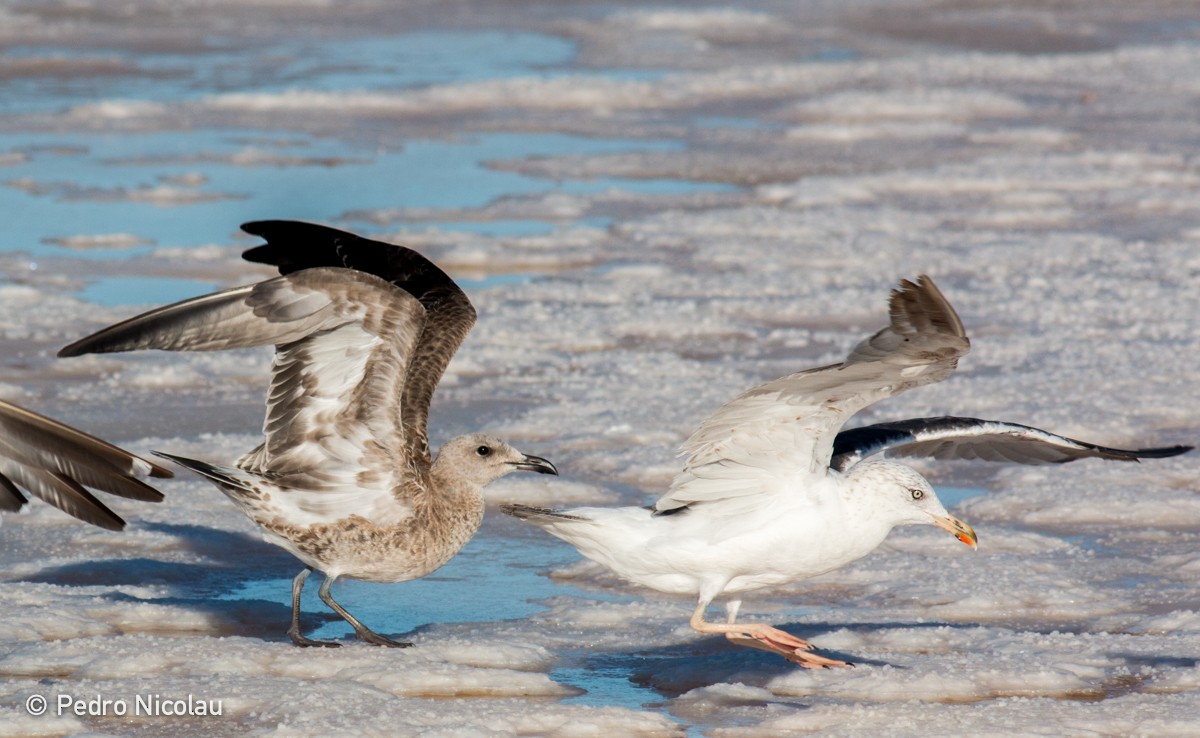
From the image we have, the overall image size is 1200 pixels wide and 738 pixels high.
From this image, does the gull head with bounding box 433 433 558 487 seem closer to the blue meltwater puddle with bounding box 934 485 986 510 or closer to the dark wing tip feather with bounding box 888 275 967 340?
the dark wing tip feather with bounding box 888 275 967 340

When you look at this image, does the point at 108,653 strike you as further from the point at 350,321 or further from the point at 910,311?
the point at 910,311

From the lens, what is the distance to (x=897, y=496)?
6242mm

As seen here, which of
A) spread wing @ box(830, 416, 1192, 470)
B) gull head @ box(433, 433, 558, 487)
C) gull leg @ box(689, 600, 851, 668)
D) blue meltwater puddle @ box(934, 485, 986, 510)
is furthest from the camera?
blue meltwater puddle @ box(934, 485, 986, 510)

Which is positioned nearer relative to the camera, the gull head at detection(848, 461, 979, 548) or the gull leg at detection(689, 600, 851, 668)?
the gull leg at detection(689, 600, 851, 668)

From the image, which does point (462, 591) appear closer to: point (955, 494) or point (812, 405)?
point (812, 405)

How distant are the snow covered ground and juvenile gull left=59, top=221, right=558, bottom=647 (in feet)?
1.27

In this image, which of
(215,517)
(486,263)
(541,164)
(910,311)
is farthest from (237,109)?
(910,311)

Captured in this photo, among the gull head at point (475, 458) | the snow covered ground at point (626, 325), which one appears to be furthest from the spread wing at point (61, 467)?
the gull head at point (475, 458)

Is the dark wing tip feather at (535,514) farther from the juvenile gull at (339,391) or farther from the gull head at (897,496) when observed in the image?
the gull head at (897,496)

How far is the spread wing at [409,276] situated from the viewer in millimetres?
6324

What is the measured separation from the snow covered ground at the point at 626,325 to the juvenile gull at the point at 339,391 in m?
0.39

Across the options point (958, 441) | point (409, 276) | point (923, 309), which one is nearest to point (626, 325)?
point (958, 441)

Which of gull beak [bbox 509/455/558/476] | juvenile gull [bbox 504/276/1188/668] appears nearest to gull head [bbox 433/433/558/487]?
gull beak [bbox 509/455/558/476]

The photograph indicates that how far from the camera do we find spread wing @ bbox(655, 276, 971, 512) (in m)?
5.26
